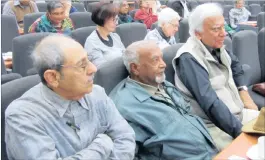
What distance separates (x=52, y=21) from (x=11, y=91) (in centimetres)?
224

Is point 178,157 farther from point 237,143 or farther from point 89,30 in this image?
point 89,30

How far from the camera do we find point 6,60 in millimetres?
2887

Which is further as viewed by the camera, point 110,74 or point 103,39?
point 103,39

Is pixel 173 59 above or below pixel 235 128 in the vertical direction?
above

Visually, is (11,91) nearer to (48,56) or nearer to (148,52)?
(48,56)

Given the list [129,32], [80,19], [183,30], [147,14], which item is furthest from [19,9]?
[183,30]

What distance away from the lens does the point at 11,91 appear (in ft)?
4.47

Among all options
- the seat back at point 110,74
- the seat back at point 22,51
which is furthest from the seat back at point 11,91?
the seat back at point 22,51

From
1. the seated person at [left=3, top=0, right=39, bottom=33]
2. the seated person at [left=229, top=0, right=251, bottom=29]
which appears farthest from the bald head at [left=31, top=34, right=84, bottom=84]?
the seated person at [left=229, top=0, right=251, bottom=29]

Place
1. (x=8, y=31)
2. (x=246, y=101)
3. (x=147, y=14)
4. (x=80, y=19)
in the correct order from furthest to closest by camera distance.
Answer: (x=147, y=14)
(x=80, y=19)
(x=8, y=31)
(x=246, y=101)

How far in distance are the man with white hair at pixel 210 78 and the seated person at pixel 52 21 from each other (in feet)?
5.46

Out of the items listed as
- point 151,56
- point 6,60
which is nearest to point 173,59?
point 151,56

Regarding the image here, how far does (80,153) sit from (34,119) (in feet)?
0.67

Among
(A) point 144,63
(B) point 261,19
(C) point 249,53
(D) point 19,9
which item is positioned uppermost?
(A) point 144,63
